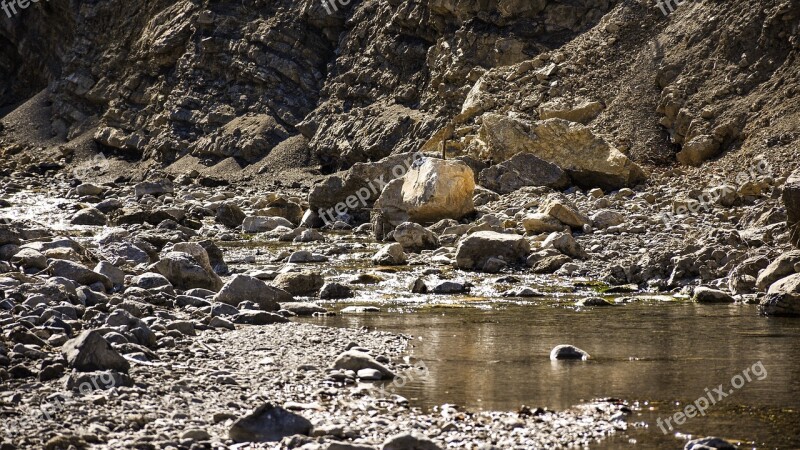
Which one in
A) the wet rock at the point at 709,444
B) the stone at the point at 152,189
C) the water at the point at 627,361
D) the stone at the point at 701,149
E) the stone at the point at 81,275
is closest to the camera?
the wet rock at the point at 709,444

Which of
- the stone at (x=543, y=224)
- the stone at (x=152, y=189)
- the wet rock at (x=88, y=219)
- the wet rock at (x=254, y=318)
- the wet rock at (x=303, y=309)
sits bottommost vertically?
the wet rock at (x=254, y=318)

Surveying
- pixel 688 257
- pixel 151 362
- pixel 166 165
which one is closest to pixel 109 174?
pixel 166 165

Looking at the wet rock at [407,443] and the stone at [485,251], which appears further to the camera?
the stone at [485,251]

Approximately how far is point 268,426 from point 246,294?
588 cm

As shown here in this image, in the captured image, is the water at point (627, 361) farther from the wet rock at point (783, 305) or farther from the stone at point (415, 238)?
the stone at point (415, 238)

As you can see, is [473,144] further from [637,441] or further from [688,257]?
[637,441]

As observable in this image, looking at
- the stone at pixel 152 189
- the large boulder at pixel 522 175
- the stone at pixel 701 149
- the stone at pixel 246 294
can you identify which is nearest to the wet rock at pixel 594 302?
the stone at pixel 246 294

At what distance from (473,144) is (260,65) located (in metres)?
19.2

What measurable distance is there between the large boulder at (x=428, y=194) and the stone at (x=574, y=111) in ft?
27.4

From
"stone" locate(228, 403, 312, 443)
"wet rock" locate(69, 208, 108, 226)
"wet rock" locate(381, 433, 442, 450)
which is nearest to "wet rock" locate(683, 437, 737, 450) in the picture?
"wet rock" locate(381, 433, 442, 450)

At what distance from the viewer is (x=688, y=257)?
13.6 metres

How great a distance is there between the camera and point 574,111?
29.1 meters

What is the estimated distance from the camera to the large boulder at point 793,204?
12.7 meters

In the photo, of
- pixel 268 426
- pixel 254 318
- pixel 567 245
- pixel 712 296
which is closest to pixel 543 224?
pixel 567 245
